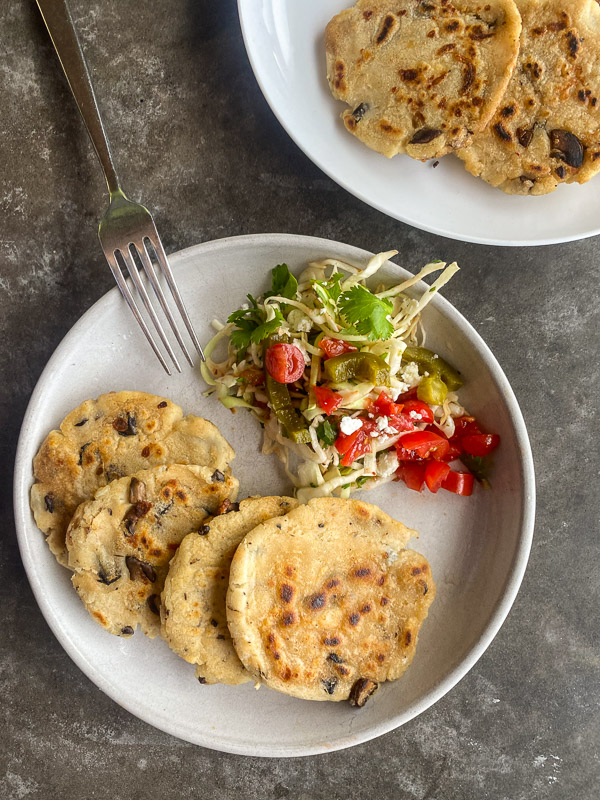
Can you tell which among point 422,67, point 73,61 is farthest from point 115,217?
point 422,67

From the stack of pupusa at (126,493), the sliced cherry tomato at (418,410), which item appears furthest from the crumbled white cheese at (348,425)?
the stack of pupusa at (126,493)

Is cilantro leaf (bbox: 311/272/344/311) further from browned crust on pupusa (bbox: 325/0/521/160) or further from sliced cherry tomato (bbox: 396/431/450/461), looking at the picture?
sliced cherry tomato (bbox: 396/431/450/461)

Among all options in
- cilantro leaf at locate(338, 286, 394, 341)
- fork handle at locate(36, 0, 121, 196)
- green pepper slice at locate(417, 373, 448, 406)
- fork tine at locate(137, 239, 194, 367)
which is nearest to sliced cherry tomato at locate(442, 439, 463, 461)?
green pepper slice at locate(417, 373, 448, 406)

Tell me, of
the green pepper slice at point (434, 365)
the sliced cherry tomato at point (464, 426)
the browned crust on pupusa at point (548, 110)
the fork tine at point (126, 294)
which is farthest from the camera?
the sliced cherry tomato at point (464, 426)

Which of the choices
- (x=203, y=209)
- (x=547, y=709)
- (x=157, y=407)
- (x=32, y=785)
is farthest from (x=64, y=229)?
(x=547, y=709)

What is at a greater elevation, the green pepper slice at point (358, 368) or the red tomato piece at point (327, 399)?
the green pepper slice at point (358, 368)

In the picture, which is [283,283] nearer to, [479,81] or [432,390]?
[432,390]

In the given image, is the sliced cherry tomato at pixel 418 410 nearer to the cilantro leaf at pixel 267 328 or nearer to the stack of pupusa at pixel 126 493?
the cilantro leaf at pixel 267 328
